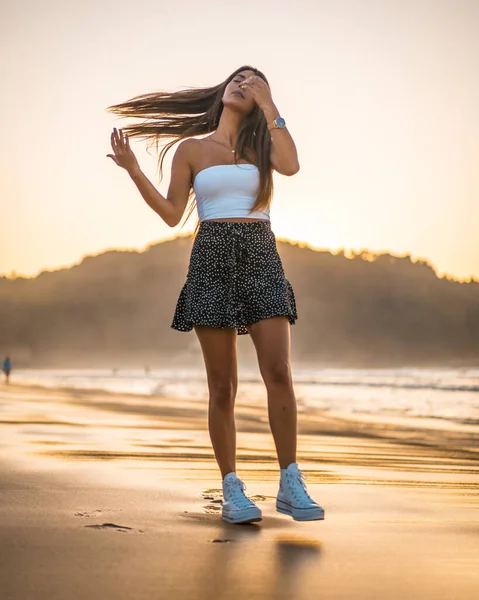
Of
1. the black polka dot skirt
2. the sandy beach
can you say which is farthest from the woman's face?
the sandy beach

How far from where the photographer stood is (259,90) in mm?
4387

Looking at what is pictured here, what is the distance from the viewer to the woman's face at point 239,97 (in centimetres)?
445

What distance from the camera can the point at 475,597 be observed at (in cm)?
267

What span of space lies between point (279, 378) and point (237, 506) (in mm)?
551

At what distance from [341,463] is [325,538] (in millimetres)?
3060

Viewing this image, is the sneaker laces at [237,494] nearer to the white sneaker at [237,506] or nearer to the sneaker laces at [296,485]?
the white sneaker at [237,506]

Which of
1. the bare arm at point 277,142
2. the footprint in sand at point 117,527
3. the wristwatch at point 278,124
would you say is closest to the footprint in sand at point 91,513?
the footprint in sand at point 117,527

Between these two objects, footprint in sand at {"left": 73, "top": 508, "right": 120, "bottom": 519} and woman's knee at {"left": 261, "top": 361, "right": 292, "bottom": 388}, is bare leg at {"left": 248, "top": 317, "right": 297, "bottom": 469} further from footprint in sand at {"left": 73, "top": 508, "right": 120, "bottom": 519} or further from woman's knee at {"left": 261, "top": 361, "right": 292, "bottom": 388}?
footprint in sand at {"left": 73, "top": 508, "right": 120, "bottom": 519}

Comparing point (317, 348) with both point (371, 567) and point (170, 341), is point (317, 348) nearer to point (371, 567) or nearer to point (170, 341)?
point (170, 341)

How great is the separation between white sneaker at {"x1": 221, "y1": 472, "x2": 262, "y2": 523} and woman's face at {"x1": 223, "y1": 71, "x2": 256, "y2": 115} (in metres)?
1.63

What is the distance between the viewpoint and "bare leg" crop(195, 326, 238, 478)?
13.9 ft

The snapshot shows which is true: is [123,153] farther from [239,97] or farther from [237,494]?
[237,494]

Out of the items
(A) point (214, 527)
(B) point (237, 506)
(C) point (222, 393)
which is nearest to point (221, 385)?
(C) point (222, 393)

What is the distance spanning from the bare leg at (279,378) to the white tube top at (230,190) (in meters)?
0.50
